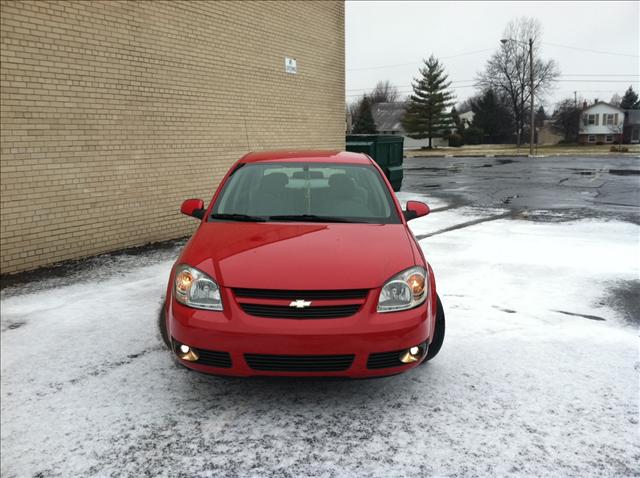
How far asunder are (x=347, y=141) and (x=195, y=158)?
7.79 metres

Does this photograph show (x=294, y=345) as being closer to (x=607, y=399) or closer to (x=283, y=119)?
(x=607, y=399)

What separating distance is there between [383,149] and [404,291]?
1305cm

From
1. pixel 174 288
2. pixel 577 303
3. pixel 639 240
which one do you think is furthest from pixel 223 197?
pixel 639 240

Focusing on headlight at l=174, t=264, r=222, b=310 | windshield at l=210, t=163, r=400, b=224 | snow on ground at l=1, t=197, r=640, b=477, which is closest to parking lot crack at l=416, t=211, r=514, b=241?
snow on ground at l=1, t=197, r=640, b=477

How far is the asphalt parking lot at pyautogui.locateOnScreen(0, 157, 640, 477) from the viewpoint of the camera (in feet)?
9.33

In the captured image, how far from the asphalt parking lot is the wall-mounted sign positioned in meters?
6.94

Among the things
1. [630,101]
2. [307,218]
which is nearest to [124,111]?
[307,218]

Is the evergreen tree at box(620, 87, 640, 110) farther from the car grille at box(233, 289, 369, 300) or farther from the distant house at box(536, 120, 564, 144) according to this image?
the car grille at box(233, 289, 369, 300)

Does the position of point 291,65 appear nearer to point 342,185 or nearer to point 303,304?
point 342,185

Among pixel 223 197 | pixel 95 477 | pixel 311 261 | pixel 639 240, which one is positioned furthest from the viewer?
pixel 639 240

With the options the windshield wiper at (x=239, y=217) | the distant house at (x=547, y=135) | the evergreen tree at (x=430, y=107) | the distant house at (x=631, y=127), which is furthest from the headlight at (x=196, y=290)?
the distant house at (x=547, y=135)

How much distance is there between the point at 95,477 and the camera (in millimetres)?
2713

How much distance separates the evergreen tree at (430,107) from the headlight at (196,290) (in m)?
64.0

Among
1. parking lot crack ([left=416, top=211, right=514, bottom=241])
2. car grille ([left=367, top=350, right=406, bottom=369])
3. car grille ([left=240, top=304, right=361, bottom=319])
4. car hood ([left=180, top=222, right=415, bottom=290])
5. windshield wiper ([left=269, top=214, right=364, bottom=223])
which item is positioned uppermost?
windshield wiper ([left=269, top=214, right=364, bottom=223])
